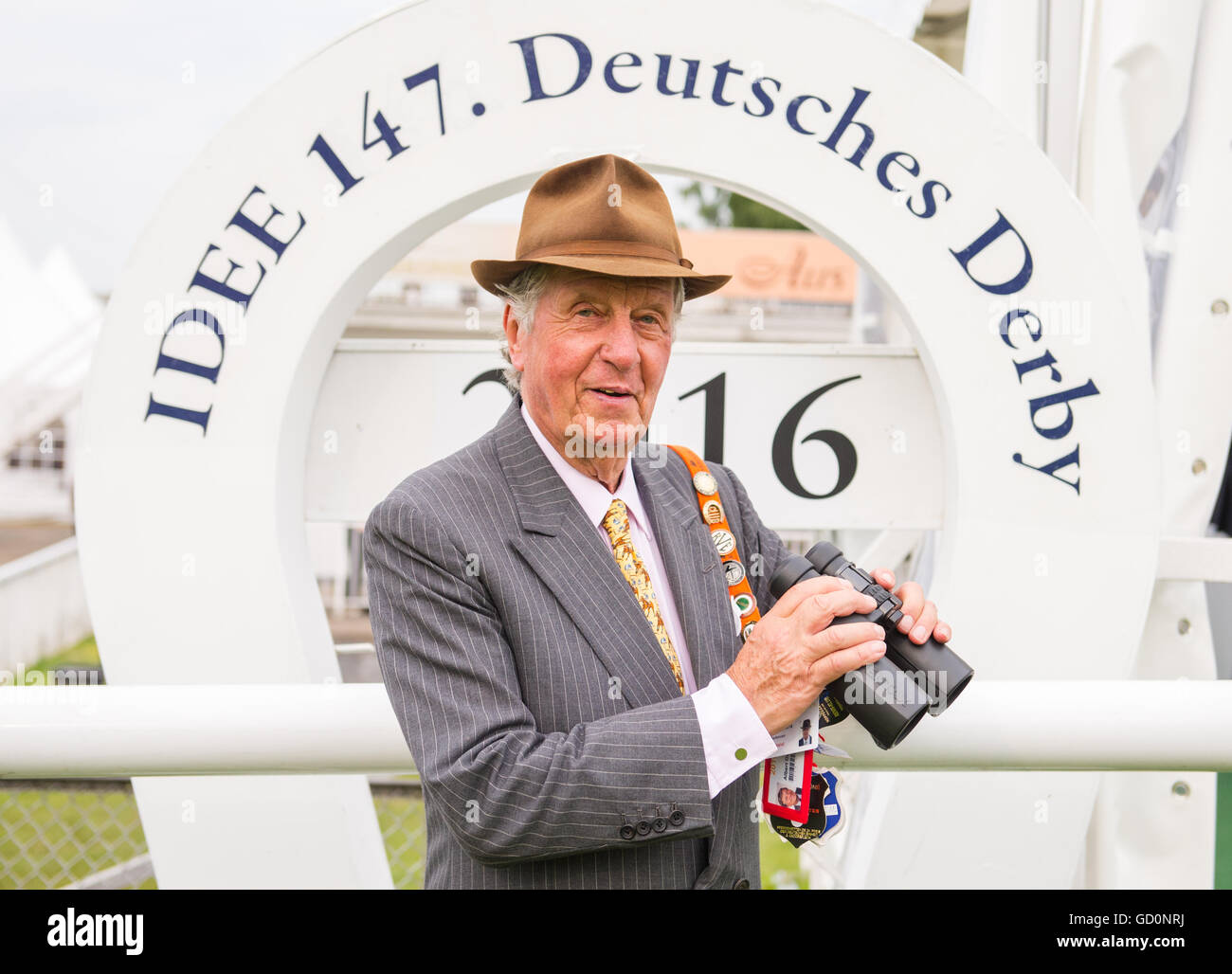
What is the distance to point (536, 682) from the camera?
4.44 feet

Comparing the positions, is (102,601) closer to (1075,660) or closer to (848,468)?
(848,468)

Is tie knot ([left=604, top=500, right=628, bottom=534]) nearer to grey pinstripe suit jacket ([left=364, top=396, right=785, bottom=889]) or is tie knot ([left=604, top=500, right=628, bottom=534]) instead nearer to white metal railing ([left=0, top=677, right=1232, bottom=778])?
grey pinstripe suit jacket ([left=364, top=396, right=785, bottom=889])

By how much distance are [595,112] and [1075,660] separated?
5.31ft

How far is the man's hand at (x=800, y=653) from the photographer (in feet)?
4.07

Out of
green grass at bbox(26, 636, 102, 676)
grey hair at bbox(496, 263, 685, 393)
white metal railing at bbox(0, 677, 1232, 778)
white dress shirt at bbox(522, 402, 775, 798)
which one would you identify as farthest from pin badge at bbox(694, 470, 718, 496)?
green grass at bbox(26, 636, 102, 676)

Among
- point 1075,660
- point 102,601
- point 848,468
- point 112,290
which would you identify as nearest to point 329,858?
point 102,601

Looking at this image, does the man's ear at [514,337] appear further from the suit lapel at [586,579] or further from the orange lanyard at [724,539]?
the orange lanyard at [724,539]

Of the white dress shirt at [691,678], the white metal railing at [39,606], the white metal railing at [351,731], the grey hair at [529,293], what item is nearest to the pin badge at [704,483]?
the white dress shirt at [691,678]

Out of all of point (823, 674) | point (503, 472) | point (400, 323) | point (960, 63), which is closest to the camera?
point (823, 674)

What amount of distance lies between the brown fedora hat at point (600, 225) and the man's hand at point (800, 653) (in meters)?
0.51

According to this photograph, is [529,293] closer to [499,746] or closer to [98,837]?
[499,746]

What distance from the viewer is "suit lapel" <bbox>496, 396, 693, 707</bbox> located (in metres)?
1.39

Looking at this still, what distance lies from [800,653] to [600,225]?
65cm

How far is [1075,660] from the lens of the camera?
7.97 feet
